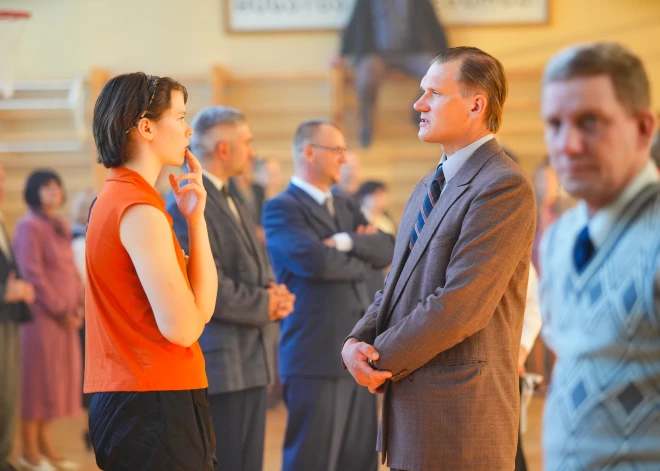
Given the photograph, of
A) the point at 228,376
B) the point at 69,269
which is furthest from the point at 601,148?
the point at 69,269

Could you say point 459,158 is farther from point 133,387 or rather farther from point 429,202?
point 133,387

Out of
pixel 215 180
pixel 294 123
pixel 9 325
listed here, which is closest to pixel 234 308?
pixel 215 180

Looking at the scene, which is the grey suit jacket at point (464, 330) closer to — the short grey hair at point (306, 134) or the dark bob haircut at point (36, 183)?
the short grey hair at point (306, 134)

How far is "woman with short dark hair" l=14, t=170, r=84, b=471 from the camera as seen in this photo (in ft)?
14.8

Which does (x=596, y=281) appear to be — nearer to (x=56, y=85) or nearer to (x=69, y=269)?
(x=69, y=269)

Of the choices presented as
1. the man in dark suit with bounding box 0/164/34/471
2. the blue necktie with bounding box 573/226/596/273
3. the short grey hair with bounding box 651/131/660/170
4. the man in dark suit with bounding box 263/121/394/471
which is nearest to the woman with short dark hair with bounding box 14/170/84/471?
the man in dark suit with bounding box 0/164/34/471

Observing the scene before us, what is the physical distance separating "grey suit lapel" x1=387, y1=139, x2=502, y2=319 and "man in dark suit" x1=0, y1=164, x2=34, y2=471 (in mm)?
2484

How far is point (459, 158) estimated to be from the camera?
2102mm

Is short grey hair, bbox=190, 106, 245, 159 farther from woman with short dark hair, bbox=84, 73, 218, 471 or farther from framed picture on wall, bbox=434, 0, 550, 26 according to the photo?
framed picture on wall, bbox=434, 0, 550, 26

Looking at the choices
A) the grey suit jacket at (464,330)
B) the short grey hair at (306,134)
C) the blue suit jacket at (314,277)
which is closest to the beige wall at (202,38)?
the short grey hair at (306,134)

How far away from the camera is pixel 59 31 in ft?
26.1

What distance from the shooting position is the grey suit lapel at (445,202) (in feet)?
6.63

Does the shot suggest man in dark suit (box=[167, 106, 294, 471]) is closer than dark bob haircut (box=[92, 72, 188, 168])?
No

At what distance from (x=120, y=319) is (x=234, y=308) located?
0.92m
